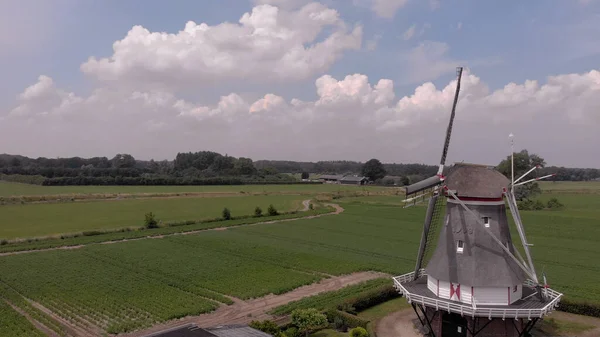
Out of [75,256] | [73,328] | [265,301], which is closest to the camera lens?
[73,328]

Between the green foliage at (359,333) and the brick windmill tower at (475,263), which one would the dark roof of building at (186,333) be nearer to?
the green foliage at (359,333)

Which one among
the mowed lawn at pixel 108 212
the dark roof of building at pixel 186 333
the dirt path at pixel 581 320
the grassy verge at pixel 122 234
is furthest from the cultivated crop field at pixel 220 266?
the mowed lawn at pixel 108 212

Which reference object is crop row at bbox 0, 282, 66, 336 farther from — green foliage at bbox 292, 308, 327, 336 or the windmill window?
the windmill window

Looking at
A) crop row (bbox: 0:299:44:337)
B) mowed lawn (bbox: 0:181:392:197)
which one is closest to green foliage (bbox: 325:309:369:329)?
crop row (bbox: 0:299:44:337)

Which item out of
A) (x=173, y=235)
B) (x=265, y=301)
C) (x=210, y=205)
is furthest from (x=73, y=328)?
(x=210, y=205)

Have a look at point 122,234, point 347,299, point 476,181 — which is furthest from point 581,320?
point 122,234

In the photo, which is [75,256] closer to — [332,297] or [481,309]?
[332,297]

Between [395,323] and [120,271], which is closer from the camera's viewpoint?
[395,323]
